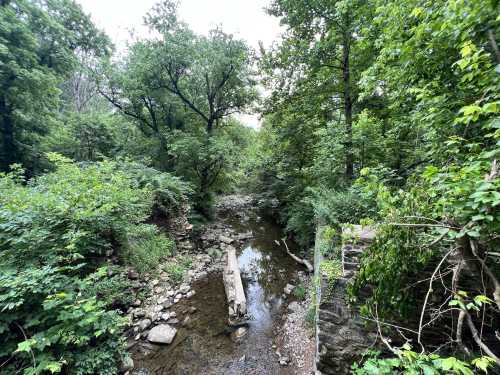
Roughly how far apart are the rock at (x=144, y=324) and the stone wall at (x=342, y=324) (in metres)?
3.40

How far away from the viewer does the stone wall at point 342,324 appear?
8.84 ft

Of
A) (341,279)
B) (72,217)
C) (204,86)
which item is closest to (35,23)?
(204,86)

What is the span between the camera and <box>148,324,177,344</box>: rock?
12.6 feet

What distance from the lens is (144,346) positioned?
147 inches

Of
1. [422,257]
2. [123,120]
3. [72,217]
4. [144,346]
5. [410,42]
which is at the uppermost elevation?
[123,120]

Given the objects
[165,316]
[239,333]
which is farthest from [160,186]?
[239,333]

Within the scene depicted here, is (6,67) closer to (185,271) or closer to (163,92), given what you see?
(163,92)

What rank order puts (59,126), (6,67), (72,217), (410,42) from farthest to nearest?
(59,126), (6,67), (72,217), (410,42)

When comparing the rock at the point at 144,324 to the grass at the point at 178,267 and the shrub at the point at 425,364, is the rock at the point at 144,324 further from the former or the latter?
the shrub at the point at 425,364

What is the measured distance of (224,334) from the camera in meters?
4.06

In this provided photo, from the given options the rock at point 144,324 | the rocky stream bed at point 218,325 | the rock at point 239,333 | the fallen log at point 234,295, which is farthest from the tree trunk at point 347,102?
the rock at point 144,324

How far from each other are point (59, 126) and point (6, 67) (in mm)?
2311

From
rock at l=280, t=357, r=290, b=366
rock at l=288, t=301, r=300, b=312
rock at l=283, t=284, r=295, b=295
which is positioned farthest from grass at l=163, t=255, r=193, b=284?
rock at l=280, t=357, r=290, b=366

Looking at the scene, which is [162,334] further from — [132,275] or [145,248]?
[145,248]
